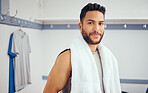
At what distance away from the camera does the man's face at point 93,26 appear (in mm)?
793

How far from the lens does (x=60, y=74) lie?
0.75 m

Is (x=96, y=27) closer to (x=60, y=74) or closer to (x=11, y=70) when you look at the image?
(x=60, y=74)

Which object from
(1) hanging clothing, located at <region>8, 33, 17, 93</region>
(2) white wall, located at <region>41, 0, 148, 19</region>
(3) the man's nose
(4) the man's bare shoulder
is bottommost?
(1) hanging clothing, located at <region>8, 33, 17, 93</region>

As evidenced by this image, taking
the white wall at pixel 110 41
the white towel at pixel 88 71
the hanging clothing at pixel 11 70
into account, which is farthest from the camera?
the white wall at pixel 110 41

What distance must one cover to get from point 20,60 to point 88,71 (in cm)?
123

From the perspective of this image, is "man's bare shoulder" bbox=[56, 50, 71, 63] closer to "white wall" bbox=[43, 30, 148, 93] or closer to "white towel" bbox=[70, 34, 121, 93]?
"white towel" bbox=[70, 34, 121, 93]

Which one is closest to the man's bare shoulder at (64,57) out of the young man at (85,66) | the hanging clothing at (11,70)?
the young man at (85,66)

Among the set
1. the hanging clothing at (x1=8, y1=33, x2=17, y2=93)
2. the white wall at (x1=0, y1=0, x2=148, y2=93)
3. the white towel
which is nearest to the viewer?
the white towel

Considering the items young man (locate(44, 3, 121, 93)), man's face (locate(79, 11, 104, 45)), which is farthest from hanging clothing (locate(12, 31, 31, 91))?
man's face (locate(79, 11, 104, 45))

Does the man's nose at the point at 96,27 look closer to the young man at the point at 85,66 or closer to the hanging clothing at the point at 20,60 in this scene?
the young man at the point at 85,66

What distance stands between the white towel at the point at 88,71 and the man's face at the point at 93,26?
68 millimetres

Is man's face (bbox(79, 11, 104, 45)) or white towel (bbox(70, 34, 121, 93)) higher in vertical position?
man's face (bbox(79, 11, 104, 45))

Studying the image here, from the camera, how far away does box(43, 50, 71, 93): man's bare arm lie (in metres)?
0.75

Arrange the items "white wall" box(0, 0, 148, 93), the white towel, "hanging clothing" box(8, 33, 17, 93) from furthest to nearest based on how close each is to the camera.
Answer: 1. "white wall" box(0, 0, 148, 93)
2. "hanging clothing" box(8, 33, 17, 93)
3. the white towel
